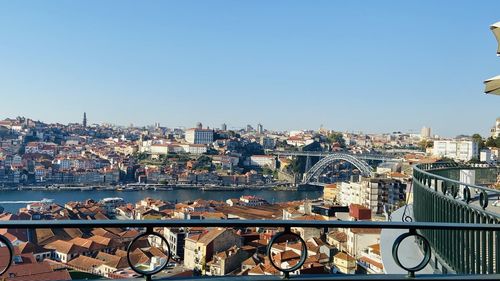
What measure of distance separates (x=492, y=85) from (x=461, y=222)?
52cm

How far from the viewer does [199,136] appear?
63.1m

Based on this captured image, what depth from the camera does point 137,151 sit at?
55.9m

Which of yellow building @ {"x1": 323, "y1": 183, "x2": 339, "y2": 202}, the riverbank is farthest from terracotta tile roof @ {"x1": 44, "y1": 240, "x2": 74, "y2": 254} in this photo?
the riverbank

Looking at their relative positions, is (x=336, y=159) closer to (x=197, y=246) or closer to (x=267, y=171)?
(x=267, y=171)

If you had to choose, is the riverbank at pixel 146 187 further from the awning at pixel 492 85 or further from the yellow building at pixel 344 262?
the awning at pixel 492 85

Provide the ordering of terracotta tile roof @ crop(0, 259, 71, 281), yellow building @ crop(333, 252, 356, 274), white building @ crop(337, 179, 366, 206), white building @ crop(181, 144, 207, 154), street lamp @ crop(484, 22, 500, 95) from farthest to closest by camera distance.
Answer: white building @ crop(181, 144, 207, 154)
white building @ crop(337, 179, 366, 206)
yellow building @ crop(333, 252, 356, 274)
terracotta tile roof @ crop(0, 259, 71, 281)
street lamp @ crop(484, 22, 500, 95)

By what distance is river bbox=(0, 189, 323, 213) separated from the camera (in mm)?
34312

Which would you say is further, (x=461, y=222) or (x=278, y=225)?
(x=461, y=222)

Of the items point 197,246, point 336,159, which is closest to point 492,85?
point 197,246

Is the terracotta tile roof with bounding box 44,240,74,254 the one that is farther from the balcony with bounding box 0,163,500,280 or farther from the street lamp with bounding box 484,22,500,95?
the street lamp with bounding box 484,22,500,95

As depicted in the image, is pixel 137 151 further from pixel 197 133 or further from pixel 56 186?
pixel 56 186

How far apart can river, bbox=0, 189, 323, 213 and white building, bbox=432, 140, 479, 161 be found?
10.9m

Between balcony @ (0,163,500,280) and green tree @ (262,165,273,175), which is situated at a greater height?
balcony @ (0,163,500,280)

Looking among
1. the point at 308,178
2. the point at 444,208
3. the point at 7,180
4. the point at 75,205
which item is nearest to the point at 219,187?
the point at 308,178
